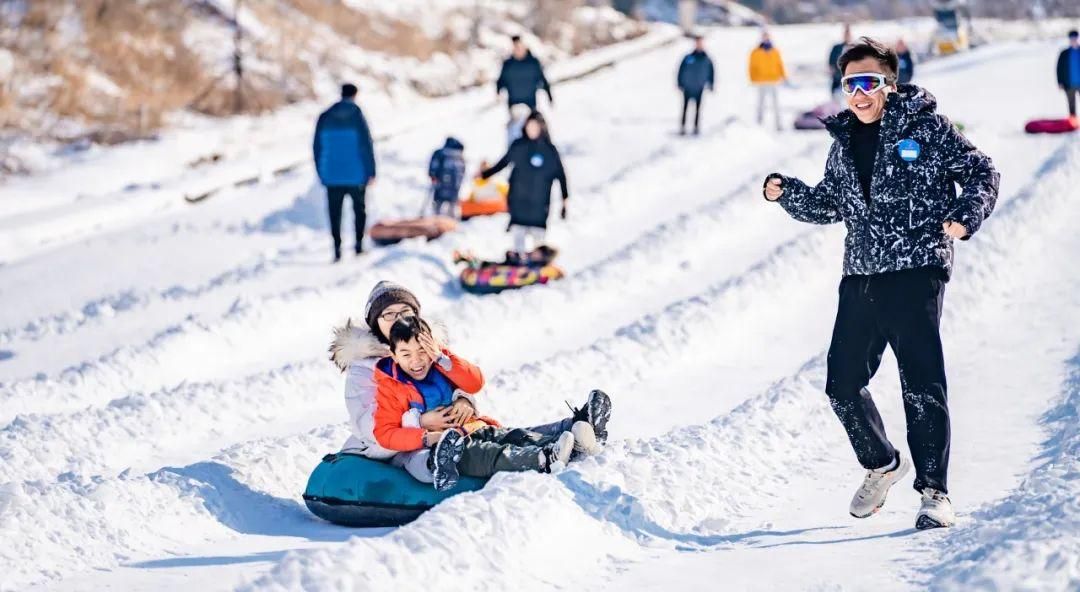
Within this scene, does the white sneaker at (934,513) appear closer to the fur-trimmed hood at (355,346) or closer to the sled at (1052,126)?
the fur-trimmed hood at (355,346)

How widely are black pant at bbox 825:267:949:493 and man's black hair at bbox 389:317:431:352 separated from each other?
1.82 meters

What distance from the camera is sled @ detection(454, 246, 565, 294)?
12.7m

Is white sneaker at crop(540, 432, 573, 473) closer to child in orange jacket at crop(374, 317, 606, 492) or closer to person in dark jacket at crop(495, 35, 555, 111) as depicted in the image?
child in orange jacket at crop(374, 317, 606, 492)

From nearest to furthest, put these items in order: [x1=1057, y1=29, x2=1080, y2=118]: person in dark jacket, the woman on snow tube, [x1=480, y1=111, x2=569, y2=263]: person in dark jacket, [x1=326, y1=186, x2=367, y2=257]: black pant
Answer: the woman on snow tube → [x1=480, y1=111, x2=569, y2=263]: person in dark jacket → [x1=326, y1=186, x2=367, y2=257]: black pant → [x1=1057, y1=29, x2=1080, y2=118]: person in dark jacket

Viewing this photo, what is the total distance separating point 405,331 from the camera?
21.0 feet

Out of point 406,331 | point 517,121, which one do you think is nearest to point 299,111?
point 517,121

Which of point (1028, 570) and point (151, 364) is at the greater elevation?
point (1028, 570)

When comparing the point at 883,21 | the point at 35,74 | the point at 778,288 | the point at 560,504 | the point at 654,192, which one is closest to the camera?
the point at 560,504

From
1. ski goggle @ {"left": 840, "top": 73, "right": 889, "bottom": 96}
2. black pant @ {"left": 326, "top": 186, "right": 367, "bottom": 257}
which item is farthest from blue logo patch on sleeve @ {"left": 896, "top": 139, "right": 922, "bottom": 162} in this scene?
black pant @ {"left": 326, "top": 186, "right": 367, "bottom": 257}

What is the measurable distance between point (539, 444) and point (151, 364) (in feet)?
15.6

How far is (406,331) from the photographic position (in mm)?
6414

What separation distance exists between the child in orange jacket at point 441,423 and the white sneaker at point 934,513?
1504 mm

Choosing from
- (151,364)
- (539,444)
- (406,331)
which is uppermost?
(406,331)

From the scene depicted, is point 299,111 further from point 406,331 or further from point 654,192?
point 406,331
